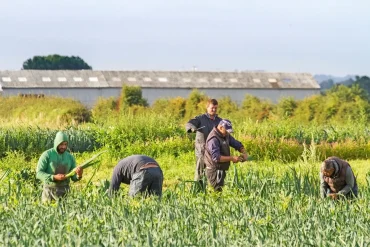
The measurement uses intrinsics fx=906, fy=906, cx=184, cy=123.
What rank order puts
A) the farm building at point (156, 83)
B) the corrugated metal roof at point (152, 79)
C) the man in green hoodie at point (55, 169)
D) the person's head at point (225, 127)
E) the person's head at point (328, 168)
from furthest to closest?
the corrugated metal roof at point (152, 79) < the farm building at point (156, 83) < the person's head at point (225, 127) < the man in green hoodie at point (55, 169) < the person's head at point (328, 168)

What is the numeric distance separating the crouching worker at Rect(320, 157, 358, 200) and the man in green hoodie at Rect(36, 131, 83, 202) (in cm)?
314

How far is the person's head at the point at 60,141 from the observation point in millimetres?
11289

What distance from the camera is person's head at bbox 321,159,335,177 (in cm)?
1126

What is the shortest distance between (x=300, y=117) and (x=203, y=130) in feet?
76.7

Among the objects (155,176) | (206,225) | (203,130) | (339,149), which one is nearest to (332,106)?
(339,149)

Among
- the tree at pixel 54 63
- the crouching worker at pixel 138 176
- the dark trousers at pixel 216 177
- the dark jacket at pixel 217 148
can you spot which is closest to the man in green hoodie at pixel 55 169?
Answer: the crouching worker at pixel 138 176

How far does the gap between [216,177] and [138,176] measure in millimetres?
Result: 1998

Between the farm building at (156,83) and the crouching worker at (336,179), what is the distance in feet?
169

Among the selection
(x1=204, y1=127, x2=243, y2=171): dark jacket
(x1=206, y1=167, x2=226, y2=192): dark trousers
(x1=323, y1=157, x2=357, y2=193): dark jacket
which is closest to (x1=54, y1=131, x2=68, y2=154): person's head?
(x1=204, y1=127, x2=243, y2=171): dark jacket

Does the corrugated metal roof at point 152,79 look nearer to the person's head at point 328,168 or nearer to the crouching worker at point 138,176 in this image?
the crouching worker at point 138,176

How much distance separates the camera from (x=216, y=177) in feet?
43.8

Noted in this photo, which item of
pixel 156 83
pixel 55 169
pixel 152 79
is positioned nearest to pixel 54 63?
pixel 152 79

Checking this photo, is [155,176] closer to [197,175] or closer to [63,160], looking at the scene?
[63,160]

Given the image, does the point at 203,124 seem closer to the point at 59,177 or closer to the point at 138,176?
the point at 138,176
